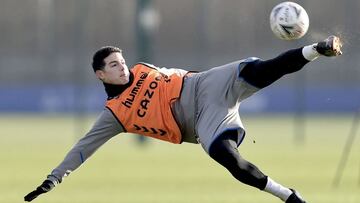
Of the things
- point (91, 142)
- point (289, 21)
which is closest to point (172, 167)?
point (91, 142)

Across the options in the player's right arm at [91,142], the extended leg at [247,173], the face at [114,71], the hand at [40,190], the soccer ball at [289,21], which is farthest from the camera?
the player's right arm at [91,142]

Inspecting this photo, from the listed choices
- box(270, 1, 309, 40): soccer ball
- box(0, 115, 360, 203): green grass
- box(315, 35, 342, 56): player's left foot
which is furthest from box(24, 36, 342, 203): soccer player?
box(0, 115, 360, 203): green grass

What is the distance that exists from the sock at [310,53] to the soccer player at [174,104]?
0.42m

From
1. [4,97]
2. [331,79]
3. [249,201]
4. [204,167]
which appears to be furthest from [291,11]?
[4,97]

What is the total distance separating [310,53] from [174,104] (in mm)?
1738

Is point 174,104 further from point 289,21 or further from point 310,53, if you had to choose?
point 310,53

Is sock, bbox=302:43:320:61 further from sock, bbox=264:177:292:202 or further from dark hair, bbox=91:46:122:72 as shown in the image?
dark hair, bbox=91:46:122:72

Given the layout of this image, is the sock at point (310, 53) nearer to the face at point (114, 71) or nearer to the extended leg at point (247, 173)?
the extended leg at point (247, 173)

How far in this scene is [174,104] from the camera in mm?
11922

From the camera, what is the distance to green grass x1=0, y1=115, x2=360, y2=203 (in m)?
17.2

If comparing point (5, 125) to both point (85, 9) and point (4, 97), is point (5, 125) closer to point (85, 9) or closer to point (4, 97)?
point (4, 97)

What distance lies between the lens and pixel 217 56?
45344mm

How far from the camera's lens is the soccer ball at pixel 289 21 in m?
11.5

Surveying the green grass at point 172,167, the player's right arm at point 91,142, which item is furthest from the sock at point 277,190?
the green grass at point 172,167
